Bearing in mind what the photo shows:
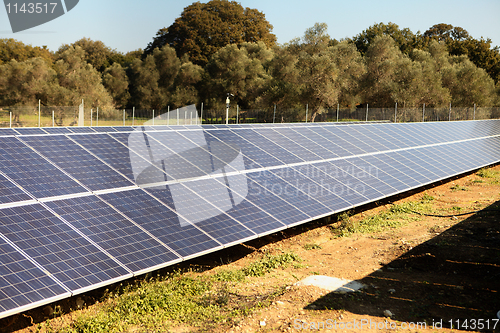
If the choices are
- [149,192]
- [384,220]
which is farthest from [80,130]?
[384,220]

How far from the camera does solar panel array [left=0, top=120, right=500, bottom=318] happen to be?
23.4ft

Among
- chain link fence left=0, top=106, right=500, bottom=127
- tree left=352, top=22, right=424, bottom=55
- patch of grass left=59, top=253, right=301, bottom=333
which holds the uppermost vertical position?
tree left=352, top=22, right=424, bottom=55

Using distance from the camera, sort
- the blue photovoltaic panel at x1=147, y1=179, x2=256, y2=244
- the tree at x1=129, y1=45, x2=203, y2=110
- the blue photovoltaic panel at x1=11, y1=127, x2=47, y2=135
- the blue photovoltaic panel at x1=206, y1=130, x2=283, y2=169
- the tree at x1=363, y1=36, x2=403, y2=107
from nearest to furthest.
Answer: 1. the blue photovoltaic panel at x1=147, y1=179, x2=256, y2=244
2. the blue photovoltaic panel at x1=11, y1=127, x2=47, y2=135
3. the blue photovoltaic panel at x1=206, y1=130, x2=283, y2=169
4. the tree at x1=363, y1=36, x2=403, y2=107
5. the tree at x1=129, y1=45, x2=203, y2=110

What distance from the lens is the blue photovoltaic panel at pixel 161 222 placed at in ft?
27.9

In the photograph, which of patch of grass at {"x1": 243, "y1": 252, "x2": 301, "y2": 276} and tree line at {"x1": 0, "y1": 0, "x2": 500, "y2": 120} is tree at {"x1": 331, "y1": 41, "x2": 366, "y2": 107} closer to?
tree line at {"x1": 0, "y1": 0, "x2": 500, "y2": 120}

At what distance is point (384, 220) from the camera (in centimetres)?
1398

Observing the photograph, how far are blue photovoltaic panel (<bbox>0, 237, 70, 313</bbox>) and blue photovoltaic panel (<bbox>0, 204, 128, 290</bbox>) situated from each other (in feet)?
0.53

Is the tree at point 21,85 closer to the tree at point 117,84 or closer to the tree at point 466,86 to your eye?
the tree at point 117,84

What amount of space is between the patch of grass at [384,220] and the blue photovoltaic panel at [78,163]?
7005 millimetres

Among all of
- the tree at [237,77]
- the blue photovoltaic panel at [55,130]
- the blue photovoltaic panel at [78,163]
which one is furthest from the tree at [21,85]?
the blue photovoltaic panel at [78,163]

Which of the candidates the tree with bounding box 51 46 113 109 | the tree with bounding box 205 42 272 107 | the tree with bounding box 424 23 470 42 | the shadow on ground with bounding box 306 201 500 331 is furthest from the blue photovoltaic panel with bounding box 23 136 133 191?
the tree with bounding box 424 23 470 42

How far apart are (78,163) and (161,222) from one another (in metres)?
2.92

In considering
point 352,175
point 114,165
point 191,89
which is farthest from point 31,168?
point 191,89

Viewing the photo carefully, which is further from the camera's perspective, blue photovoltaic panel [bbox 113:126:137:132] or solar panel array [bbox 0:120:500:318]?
blue photovoltaic panel [bbox 113:126:137:132]
